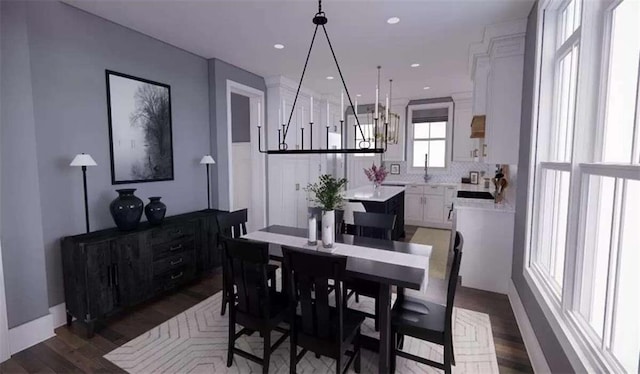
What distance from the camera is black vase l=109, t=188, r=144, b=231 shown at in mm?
2871

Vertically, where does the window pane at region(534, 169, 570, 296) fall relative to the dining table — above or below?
above

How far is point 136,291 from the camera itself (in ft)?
9.43

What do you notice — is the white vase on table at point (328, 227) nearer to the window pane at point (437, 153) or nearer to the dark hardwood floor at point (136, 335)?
the dark hardwood floor at point (136, 335)

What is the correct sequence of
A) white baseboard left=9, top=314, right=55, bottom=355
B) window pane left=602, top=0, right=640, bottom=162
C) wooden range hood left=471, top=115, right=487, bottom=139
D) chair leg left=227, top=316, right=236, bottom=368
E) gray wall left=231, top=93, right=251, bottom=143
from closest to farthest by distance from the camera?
window pane left=602, top=0, right=640, bottom=162 < chair leg left=227, top=316, right=236, bottom=368 < white baseboard left=9, top=314, right=55, bottom=355 < wooden range hood left=471, top=115, right=487, bottom=139 < gray wall left=231, top=93, right=251, bottom=143

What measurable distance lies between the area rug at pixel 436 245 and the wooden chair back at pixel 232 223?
2.52m

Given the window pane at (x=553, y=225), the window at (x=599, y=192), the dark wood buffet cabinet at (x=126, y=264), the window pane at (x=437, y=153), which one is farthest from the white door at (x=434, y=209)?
the dark wood buffet cabinet at (x=126, y=264)

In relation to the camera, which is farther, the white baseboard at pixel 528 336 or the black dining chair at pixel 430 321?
the white baseboard at pixel 528 336

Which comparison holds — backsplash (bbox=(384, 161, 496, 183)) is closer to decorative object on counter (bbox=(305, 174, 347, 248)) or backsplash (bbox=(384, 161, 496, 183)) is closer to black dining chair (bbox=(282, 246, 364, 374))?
decorative object on counter (bbox=(305, 174, 347, 248))

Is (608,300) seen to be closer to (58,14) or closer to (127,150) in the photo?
(127,150)

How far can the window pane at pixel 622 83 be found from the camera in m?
1.33

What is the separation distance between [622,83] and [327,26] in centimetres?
249

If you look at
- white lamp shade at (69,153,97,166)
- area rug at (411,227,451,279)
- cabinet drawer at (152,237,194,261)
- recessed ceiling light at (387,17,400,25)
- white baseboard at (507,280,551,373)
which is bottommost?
area rug at (411,227,451,279)

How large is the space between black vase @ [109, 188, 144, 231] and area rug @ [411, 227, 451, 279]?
352 centimetres

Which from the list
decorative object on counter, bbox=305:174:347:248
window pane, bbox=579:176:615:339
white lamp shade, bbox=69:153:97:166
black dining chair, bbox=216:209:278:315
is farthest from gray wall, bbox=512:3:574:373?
white lamp shade, bbox=69:153:97:166
